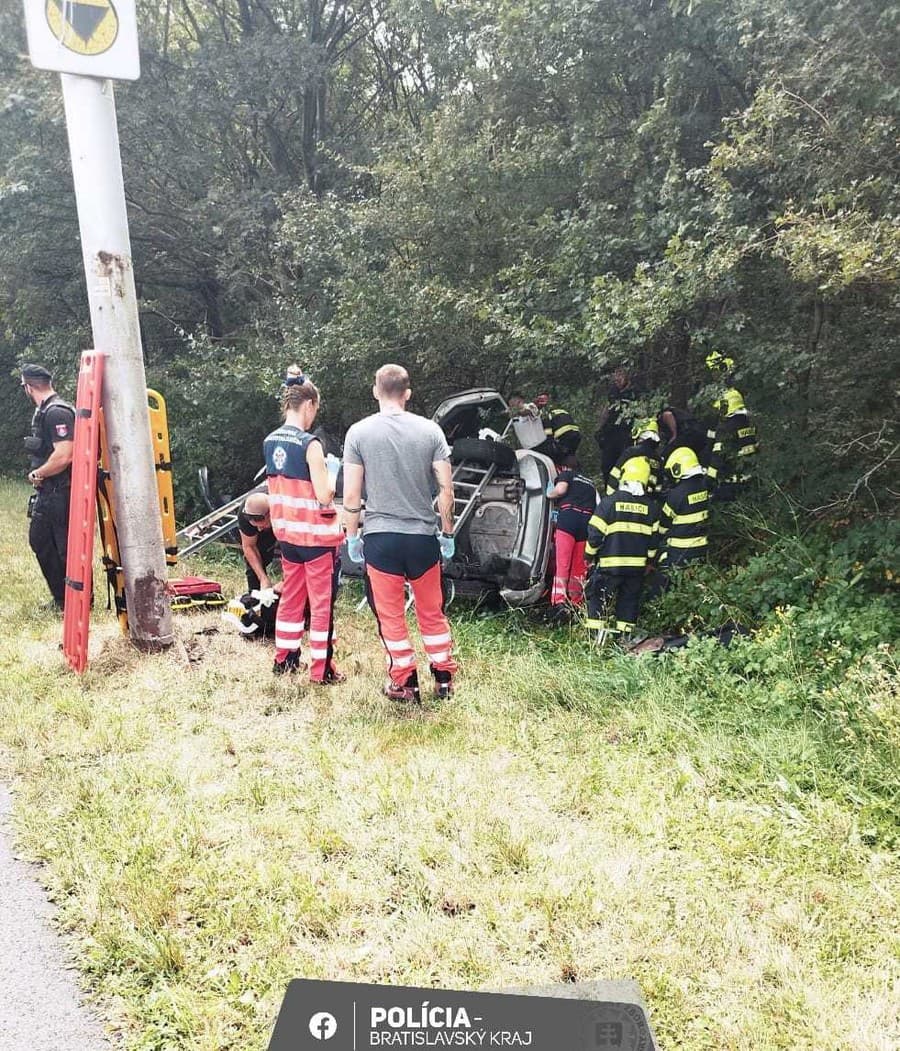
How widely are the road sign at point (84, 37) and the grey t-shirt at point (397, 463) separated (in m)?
2.67

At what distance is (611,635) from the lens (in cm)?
586

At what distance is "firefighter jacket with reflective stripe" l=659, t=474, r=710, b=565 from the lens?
604cm

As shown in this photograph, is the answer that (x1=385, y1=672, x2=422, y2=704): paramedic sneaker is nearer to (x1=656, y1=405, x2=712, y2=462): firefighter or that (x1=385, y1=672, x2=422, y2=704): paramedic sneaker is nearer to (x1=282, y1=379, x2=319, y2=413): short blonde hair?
(x1=282, y1=379, x2=319, y2=413): short blonde hair

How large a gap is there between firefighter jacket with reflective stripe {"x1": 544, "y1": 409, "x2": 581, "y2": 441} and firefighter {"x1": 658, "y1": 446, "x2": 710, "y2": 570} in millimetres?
1786

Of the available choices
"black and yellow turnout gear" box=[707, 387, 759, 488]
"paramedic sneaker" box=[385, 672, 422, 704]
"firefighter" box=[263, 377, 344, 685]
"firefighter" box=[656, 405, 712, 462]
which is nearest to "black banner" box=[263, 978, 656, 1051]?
"paramedic sneaker" box=[385, 672, 422, 704]

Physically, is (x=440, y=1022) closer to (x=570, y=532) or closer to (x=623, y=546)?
(x=623, y=546)

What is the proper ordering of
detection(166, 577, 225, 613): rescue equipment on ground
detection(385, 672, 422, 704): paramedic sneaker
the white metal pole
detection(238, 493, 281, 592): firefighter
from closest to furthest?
1. detection(385, 672, 422, 704): paramedic sneaker
2. the white metal pole
3. detection(238, 493, 281, 592): firefighter
4. detection(166, 577, 225, 613): rescue equipment on ground

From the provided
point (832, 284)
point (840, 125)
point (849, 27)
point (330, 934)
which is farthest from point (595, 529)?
point (330, 934)

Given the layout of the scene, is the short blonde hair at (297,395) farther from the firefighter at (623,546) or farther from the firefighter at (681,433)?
the firefighter at (681,433)

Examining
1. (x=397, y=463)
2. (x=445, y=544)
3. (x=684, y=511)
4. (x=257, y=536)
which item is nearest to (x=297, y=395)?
(x=397, y=463)

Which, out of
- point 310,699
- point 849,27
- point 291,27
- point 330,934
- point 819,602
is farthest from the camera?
point 291,27

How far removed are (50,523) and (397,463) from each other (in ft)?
10.9

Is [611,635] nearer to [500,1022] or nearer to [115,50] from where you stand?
[500,1022]

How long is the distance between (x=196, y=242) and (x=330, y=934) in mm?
11484
